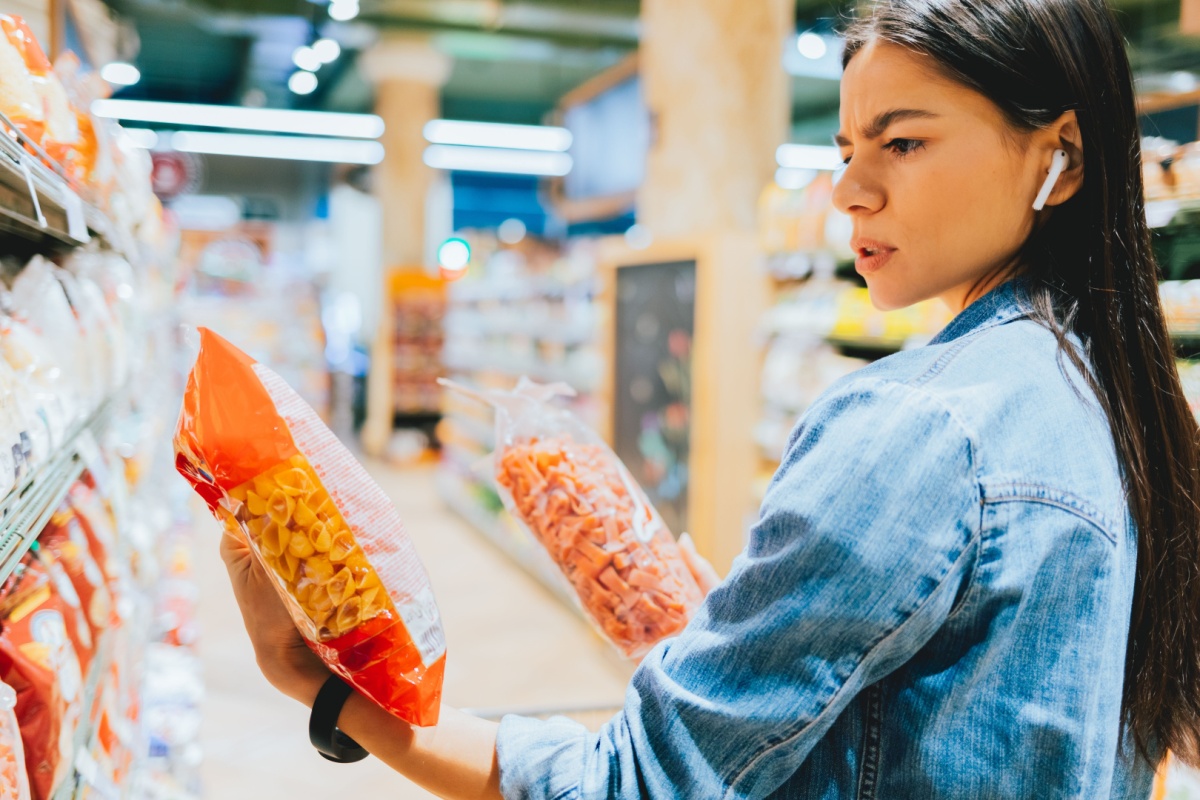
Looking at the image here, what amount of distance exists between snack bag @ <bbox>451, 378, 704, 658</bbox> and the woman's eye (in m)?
0.58

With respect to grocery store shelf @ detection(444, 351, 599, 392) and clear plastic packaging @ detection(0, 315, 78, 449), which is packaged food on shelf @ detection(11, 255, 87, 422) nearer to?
clear plastic packaging @ detection(0, 315, 78, 449)

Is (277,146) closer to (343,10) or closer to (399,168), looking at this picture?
(399,168)

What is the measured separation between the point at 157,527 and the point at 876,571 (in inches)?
100

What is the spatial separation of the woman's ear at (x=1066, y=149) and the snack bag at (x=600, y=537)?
2.12 ft

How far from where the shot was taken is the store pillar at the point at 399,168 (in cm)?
1135

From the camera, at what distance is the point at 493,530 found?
277 inches

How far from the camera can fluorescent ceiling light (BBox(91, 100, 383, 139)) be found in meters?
14.9

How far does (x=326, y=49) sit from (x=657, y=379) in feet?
28.8

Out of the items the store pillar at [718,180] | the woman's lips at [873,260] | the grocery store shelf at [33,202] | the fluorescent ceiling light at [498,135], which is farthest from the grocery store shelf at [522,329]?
the fluorescent ceiling light at [498,135]

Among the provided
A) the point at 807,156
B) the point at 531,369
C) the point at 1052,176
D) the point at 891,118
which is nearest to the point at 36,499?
the point at 891,118

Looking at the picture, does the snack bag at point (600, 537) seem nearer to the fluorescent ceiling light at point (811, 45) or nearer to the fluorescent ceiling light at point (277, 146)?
the fluorescent ceiling light at point (811, 45)

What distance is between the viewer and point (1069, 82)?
87cm

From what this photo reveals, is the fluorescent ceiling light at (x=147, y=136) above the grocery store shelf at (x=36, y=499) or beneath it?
above

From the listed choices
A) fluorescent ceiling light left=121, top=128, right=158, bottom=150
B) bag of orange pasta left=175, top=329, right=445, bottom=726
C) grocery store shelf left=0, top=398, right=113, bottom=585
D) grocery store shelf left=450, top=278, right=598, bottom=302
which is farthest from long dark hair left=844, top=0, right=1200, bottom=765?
fluorescent ceiling light left=121, top=128, right=158, bottom=150
